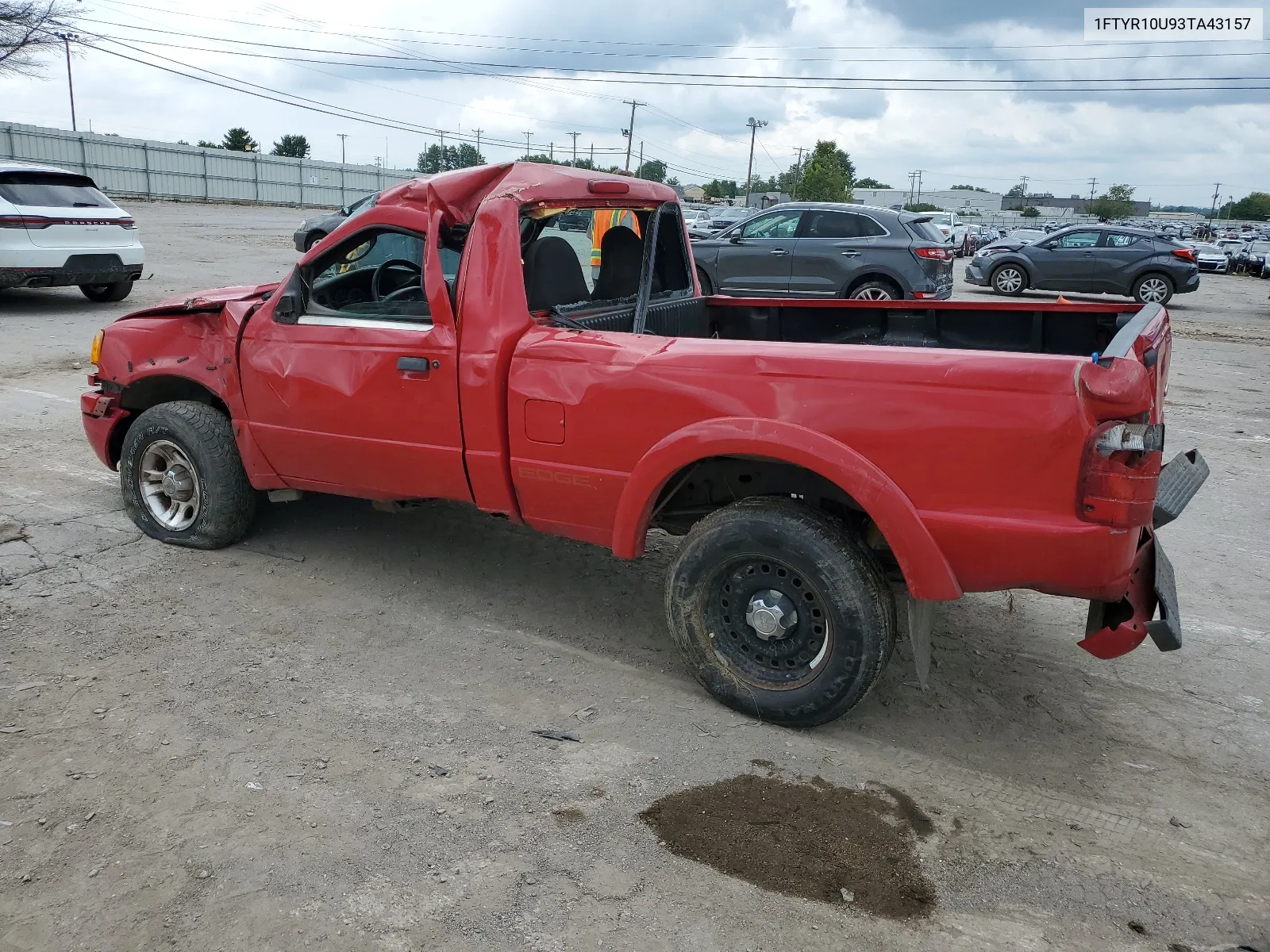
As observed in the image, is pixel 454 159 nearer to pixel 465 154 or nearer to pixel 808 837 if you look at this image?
pixel 465 154

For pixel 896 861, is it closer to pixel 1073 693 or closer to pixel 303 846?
A: pixel 1073 693

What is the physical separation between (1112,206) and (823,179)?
171 feet

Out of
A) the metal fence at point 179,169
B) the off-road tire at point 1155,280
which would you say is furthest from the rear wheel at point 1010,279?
the metal fence at point 179,169

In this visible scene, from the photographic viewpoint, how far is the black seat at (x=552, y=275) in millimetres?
4145

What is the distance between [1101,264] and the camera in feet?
63.0

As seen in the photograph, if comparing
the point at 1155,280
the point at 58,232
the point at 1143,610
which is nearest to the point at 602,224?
the point at 1143,610

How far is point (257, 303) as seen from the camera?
15.5 ft

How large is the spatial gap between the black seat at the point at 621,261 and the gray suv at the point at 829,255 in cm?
850

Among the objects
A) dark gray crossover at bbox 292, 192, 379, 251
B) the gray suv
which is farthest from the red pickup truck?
dark gray crossover at bbox 292, 192, 379, 251

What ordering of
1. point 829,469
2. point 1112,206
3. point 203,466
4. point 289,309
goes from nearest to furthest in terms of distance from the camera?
1. point 829,469
2. point 289,309
3. point 203,466
4. point 1112,206

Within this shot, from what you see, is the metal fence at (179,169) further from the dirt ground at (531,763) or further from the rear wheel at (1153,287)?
the dirt ground at (531,763)

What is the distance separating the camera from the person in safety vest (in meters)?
4.63

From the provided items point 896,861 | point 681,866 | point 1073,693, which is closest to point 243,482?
point 681,866

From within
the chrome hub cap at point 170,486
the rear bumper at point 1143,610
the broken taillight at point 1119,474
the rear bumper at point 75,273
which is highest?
the broken taillight at point 1119,474
